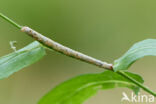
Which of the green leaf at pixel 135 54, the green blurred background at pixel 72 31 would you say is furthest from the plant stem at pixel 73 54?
the green blurred background at pixel 72 31

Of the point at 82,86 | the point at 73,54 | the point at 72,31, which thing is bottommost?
the point at 72,31

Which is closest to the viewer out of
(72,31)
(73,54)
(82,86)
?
(73,54)

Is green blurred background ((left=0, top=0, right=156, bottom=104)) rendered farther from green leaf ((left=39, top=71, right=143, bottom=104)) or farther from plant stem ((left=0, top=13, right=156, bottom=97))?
plant stem ((left=0, top=13, right=156, bottom=97))

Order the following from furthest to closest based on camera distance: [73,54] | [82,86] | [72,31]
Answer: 1. [72,31]
2. [82,86]
3. [73,54]

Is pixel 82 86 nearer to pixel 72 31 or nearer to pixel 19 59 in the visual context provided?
pixel 19 59

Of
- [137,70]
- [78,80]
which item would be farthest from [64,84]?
[137,70]

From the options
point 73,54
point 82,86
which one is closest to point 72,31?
point 82,86

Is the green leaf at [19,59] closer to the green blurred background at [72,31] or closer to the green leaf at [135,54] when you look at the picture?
the green leaf at [135,54]
